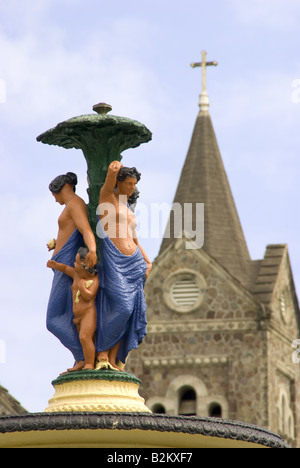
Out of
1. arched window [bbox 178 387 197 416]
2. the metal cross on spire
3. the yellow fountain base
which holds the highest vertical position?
the metal cross on spire

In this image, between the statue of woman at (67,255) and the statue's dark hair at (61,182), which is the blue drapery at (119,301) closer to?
the statue of woman at (67,255)

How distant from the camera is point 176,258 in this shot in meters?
45.9

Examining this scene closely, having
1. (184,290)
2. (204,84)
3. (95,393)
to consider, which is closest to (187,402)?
(184,290)

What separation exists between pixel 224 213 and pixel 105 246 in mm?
32084

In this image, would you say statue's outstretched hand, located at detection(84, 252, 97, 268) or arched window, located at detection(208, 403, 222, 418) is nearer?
statue's outstretched hand, located at detection(84, 252, 97, 268)

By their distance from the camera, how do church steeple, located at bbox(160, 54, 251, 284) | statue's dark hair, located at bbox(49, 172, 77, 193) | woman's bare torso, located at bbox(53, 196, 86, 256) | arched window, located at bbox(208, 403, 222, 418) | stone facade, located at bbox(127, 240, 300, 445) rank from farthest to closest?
church steeple, located at bbox(160, 54, 251, 284), stone facade, located at bbox(127, 240, 300, 445), arched window, located at bbox(208, 403, 222, 418), statue's dark hair, located at bbox(49, 172, 77, 193), woman's bare torso, located at bbox(53, 196, 86, 256)

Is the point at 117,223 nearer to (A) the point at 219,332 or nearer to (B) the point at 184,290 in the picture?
(A) the point at 219,332

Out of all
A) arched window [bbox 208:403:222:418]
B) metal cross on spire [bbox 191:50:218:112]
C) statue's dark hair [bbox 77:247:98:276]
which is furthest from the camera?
metal cross on spire [bbox 191:50:218:112]

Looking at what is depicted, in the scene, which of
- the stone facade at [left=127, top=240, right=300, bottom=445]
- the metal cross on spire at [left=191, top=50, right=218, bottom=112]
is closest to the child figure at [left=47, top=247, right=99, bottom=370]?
the stone facade at [left=127, top=240, right=300, bottom=445]

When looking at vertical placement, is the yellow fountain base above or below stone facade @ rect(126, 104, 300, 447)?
below

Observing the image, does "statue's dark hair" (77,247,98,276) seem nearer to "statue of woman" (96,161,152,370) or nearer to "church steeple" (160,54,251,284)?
"statue of woman" (96,161,152,370)

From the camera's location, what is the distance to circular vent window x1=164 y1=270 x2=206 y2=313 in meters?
45.8

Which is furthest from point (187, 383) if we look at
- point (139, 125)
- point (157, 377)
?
point (139, 125)
